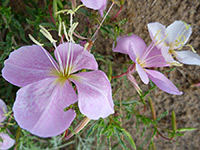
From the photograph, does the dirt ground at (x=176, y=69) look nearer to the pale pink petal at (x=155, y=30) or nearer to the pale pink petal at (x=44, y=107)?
the pale pink petal at (x=155, y=30)

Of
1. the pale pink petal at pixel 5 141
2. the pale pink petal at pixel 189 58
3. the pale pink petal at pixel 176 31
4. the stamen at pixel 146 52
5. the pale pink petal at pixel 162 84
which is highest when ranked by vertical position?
the pale pink petal at pixel 176 31

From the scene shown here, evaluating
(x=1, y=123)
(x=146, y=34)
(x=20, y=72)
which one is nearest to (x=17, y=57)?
(x=20, y=72)

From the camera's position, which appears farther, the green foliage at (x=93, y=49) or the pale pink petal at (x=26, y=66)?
the green foliage at (x=93, y=49)

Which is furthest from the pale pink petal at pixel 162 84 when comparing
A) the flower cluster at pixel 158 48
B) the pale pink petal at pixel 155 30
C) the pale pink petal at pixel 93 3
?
the pale pink petal at pixel 93 3

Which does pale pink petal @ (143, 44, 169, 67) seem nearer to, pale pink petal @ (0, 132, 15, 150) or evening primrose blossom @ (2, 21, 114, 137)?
evening primrose blossom @ (2, 21, 114, 137)

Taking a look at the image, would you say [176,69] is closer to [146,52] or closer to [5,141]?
[146,52]

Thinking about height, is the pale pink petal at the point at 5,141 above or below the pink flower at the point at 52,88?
below

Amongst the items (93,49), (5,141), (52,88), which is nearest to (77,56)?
(52,88)
